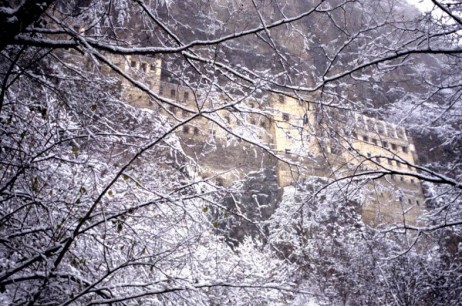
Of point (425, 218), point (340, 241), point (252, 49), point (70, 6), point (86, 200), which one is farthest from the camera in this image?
point (252, 49)

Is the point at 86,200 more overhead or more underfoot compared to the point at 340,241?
more underfoot

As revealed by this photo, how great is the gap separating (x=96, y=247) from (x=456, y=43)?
14.4ft

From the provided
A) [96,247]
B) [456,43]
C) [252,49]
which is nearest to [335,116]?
[456,43]

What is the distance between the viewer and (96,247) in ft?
12.2

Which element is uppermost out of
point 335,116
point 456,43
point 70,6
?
point 70,6

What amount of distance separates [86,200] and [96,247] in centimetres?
70

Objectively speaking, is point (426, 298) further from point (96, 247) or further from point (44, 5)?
point (44, 5)

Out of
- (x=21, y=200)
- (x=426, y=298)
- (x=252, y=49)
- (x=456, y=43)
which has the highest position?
(x=252, y=49)

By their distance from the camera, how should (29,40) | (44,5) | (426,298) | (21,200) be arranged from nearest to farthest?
(44,5) → (29,40) → (21,200) → (426,298)

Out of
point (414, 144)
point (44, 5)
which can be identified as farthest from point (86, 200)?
point (414, 144)

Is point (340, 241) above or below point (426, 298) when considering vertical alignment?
above

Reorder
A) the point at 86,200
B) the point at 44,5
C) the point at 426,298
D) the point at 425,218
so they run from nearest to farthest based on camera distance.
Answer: the point at 44,5, the point at 86,200, the point at 425,218, the point at 426,298

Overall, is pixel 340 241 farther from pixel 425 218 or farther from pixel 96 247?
pixel 96 247

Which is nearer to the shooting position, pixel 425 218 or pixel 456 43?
pixel 456 43
